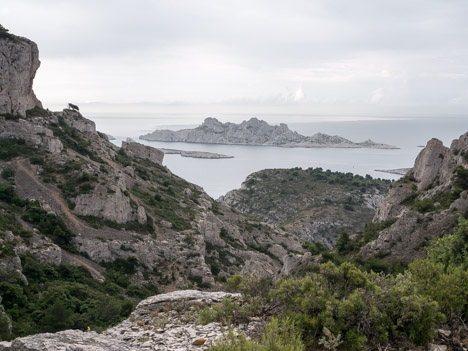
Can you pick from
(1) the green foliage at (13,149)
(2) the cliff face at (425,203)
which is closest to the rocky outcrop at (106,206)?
(1) the green foliage at (13,149)

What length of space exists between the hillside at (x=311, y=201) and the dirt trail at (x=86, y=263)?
3593cm

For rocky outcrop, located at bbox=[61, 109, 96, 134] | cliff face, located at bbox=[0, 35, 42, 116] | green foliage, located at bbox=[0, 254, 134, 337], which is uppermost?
cliff face, located at bbox=[0, 35, 42, 116]

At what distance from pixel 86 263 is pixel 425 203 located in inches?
852

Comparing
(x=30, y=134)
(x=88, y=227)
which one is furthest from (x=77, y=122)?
(x=88, y=227)

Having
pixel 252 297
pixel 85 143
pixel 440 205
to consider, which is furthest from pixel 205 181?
pixel 252 297

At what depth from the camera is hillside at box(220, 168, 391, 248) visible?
62.3m

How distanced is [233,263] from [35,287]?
18977 millimetres

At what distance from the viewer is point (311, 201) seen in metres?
73.4

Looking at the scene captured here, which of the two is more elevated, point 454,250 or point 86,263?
point 454,250

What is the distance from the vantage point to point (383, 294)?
327 inches

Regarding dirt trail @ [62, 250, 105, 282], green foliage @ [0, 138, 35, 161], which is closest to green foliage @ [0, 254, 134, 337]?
dirt trail @ [62, 250, 105, 282]

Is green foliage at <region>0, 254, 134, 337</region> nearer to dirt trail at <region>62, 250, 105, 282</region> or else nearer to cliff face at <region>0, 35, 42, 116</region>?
dirt trail at <region>62, 250, 105, 282</region>

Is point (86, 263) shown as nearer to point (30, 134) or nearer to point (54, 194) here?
point (54, 194)

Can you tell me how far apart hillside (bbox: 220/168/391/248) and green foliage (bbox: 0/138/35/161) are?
36.2 meters
